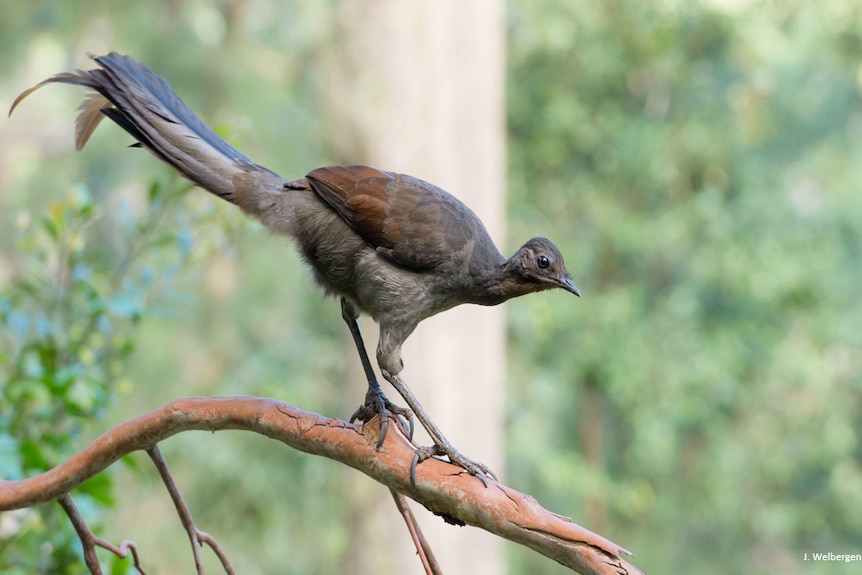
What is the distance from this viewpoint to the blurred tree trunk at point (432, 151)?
4664mm

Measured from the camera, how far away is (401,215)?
6.55 ft

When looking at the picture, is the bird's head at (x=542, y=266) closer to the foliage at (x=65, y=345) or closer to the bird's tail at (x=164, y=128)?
the bird's tail at (x=164, y=128)

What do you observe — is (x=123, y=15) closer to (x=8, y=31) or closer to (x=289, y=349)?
(x=8, y=31)

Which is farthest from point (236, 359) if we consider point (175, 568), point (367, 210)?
point (367, 210)

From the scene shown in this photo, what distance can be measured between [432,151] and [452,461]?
10.4 ft

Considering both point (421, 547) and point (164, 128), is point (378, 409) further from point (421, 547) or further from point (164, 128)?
point (164, 128)

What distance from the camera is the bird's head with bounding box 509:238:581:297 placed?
1839mm

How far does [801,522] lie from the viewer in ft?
30.2

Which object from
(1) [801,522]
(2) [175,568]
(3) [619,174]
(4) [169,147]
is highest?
(3) [619,174]

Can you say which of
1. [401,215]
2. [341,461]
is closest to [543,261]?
[401,215]

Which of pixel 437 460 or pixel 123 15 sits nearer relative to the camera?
pixel 437 460

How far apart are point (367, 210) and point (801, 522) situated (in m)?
8.54

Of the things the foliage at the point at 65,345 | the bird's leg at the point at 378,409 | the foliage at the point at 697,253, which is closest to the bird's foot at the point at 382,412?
the bird's leg at the point at 378,409

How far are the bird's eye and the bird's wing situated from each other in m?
0.18
